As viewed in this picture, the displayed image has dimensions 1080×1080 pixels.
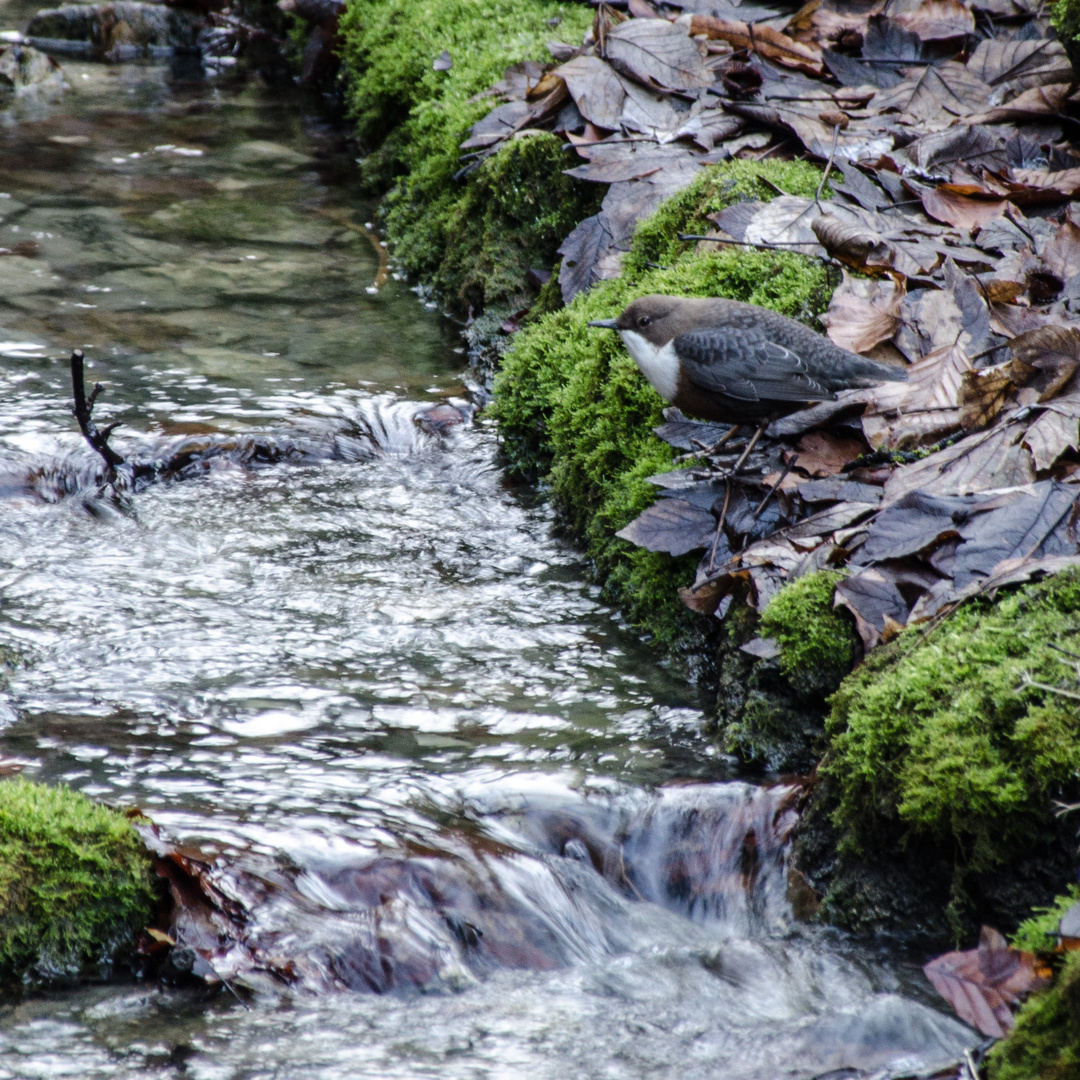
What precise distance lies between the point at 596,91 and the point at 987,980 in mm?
4849

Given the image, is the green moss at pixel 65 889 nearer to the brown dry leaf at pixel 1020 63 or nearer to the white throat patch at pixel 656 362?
the white throat patch at pixel 656 362

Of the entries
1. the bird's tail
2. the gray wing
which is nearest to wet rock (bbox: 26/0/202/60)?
the gray wing

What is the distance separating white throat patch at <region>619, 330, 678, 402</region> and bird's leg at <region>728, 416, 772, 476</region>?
1.04ft

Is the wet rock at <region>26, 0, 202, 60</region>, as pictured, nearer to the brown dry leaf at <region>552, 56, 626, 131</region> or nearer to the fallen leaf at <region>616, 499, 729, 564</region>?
the brown dry leaf at <region>552, 56, 626, 131</region>

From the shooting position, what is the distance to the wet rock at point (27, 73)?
9852 mm

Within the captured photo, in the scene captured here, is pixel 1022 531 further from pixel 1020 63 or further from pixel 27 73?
pixel 27 73

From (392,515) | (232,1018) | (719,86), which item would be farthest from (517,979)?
(719,86)

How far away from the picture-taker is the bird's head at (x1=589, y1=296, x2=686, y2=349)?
12.9ft

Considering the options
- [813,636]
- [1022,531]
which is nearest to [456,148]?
[813,636]

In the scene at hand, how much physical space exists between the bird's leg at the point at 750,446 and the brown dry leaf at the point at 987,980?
188 centimetres

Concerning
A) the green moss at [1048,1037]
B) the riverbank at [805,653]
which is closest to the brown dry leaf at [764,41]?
the riverbank at [805,653]

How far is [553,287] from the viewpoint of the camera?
5.70 metres

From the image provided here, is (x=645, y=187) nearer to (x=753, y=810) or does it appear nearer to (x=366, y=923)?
(x=753, y=810)

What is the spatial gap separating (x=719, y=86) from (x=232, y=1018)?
509cm
